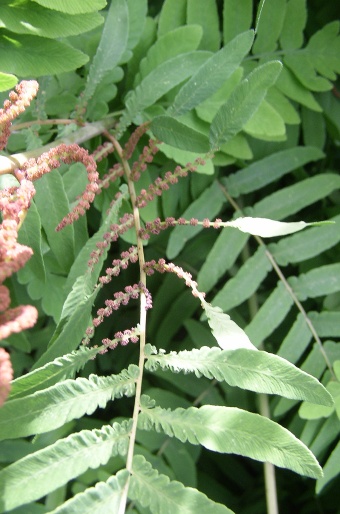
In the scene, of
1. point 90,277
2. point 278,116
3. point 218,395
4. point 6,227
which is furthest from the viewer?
point 218,395

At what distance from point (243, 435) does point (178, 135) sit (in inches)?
15.5

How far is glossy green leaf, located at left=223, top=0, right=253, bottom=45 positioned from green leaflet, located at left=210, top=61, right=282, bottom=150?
29 centimetres

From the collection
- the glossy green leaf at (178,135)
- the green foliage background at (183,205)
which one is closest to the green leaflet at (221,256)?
the green foliage background at (183,205)

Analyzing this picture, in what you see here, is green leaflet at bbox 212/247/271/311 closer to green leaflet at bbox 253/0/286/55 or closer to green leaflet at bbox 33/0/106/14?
green leaflet at bbox 253/0/286/55

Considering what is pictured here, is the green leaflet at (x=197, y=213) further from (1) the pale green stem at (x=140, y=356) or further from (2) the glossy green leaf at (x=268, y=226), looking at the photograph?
(2) the glossy green leaf at (x=268, y=226)

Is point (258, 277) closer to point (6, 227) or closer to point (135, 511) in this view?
point (135, 511)

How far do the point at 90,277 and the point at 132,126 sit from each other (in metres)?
0.39

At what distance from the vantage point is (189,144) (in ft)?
2.59

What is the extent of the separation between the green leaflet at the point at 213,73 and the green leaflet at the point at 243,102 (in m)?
0.08

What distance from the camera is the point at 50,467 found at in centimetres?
54

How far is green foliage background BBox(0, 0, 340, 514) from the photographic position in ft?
2.34

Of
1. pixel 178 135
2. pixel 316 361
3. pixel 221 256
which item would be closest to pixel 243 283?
pixel 221 256

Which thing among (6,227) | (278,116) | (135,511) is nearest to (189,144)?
(278,116)

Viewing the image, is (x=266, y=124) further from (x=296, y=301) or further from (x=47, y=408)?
(x=47, y=408)
